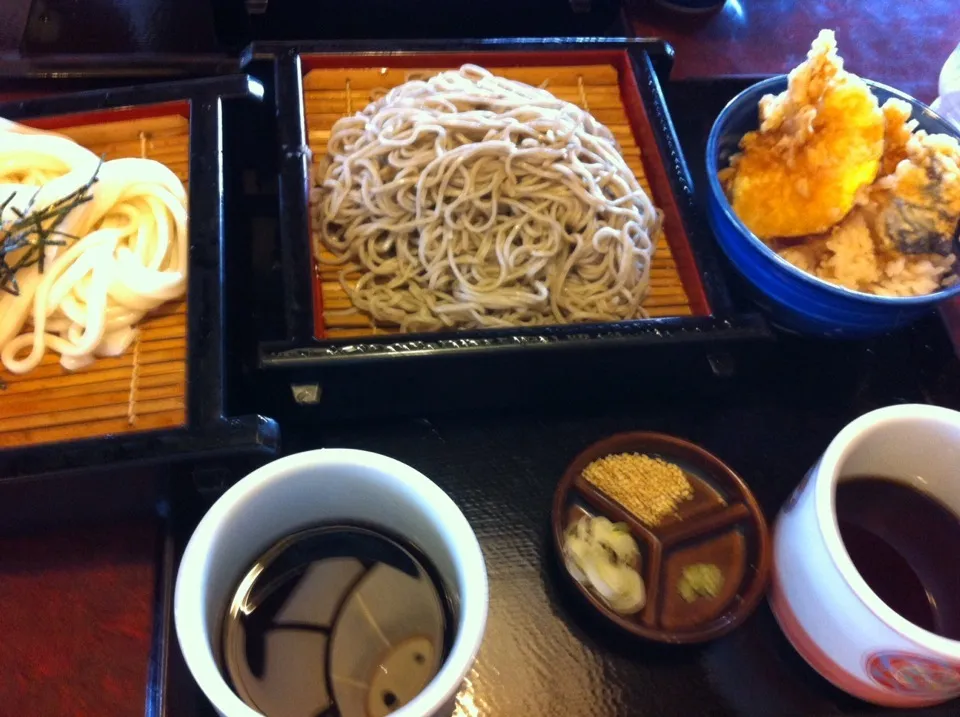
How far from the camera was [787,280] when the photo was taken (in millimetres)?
982

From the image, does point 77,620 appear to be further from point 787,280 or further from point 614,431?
point 787,280

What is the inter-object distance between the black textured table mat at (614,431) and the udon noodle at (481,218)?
0.15 meters

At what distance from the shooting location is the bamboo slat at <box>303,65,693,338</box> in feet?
3.47

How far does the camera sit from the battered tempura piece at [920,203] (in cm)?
99

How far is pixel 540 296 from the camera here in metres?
1.05

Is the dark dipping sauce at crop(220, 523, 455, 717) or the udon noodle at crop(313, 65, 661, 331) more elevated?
the udon noodle at crop(313, 65, 661, 331)

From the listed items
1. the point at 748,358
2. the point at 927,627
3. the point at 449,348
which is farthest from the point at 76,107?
the point at 927,627

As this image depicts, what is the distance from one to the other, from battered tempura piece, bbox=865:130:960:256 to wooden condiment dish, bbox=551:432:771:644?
16.6 inches

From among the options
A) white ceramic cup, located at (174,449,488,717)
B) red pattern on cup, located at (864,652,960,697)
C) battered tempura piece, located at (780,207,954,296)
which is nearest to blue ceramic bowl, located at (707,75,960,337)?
battered tempura piece, located at (780,207,954,296)

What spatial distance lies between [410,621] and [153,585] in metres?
0.35

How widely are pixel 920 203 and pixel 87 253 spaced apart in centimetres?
109

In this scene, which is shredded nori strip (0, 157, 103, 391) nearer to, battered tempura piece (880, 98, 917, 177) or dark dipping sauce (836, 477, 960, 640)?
dark dipping sauce (836, 477, 960, 640)

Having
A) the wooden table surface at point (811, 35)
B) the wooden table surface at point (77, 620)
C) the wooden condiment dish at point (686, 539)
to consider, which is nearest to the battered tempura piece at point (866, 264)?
the wooden condiment dish at point (686, 539)

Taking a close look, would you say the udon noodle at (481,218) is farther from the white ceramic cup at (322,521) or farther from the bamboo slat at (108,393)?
the white ceramic cup at (322,521)
